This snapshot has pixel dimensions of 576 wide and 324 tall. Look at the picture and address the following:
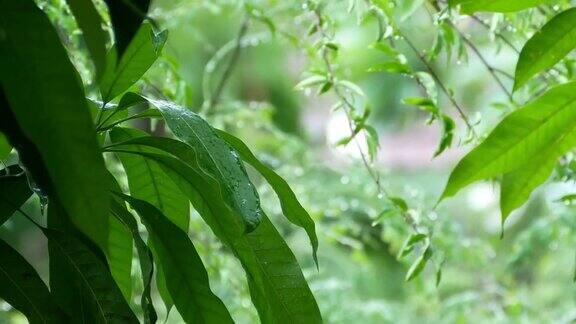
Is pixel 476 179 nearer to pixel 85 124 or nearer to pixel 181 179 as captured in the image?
pixel 181 179

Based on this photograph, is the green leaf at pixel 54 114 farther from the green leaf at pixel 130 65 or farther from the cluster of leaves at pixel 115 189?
the green leaf at pixel 130 65

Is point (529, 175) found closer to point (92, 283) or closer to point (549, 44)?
point (549, 44)

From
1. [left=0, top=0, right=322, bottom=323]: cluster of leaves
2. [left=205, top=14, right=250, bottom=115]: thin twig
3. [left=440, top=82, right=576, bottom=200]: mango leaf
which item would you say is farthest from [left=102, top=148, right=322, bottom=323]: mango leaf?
[left=205, top=14, right=250, bottom=115]: thin twig

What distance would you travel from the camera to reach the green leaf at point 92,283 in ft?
1.83

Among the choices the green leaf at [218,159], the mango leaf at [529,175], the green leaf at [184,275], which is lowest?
the green leaf at [184,275]

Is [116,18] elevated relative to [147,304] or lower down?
elevated

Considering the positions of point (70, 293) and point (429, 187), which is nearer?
point (70, 293)

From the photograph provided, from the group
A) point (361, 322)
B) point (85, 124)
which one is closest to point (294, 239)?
point (361, 322)

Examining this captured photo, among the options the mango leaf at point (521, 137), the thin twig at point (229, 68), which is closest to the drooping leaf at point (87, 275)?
the mango leaf at point (521, 137)

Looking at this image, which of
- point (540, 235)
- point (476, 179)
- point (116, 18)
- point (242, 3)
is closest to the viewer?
point (116, 18)

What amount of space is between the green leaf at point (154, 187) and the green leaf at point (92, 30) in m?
0.23

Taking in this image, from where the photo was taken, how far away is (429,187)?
308 cm

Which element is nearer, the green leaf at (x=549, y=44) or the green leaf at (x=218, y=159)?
the green leaf at (x=218, y=159)

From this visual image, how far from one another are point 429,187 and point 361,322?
4.26 ft
